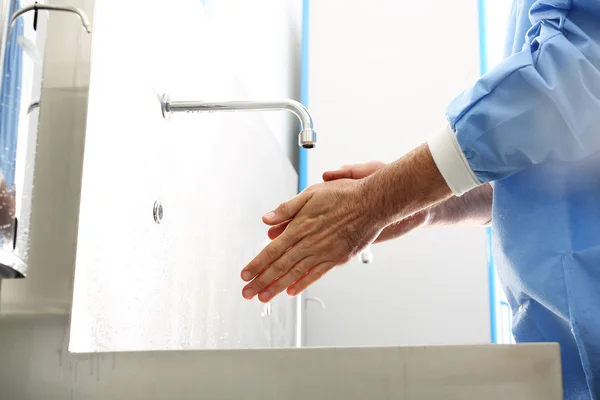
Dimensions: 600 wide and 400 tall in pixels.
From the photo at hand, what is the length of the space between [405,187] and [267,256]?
198 millimetres

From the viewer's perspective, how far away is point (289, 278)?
2.95ft

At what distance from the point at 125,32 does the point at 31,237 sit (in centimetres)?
34

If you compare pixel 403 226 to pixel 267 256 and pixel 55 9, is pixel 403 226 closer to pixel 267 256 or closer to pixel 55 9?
pixel 267 256

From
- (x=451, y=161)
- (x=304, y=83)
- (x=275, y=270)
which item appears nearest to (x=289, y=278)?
(x=275, y=270)

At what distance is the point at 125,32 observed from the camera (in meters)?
0.94

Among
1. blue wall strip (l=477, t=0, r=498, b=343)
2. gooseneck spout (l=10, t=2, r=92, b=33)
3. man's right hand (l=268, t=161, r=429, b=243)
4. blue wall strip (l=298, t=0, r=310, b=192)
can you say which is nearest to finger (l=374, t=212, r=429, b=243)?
man's right hand (l=268, t=161, r=429, b=243)

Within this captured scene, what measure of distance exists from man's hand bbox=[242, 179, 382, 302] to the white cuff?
11 centimetres

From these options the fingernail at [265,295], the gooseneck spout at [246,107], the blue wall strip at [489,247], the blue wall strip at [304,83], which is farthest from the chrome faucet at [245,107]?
the blue wall strip at [304,83]

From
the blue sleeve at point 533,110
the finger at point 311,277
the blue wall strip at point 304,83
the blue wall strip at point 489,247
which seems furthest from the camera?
the blue wall strip at point 304,83

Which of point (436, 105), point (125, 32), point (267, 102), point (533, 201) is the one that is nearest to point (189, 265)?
point (267, 102)

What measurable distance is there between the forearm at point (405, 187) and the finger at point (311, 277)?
0.33 feet

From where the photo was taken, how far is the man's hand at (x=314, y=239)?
89 centimetres

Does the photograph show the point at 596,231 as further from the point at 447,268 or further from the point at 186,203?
the point at 447,268

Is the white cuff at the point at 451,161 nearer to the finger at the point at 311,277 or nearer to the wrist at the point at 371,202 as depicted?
the wrist at the point at 371,202
